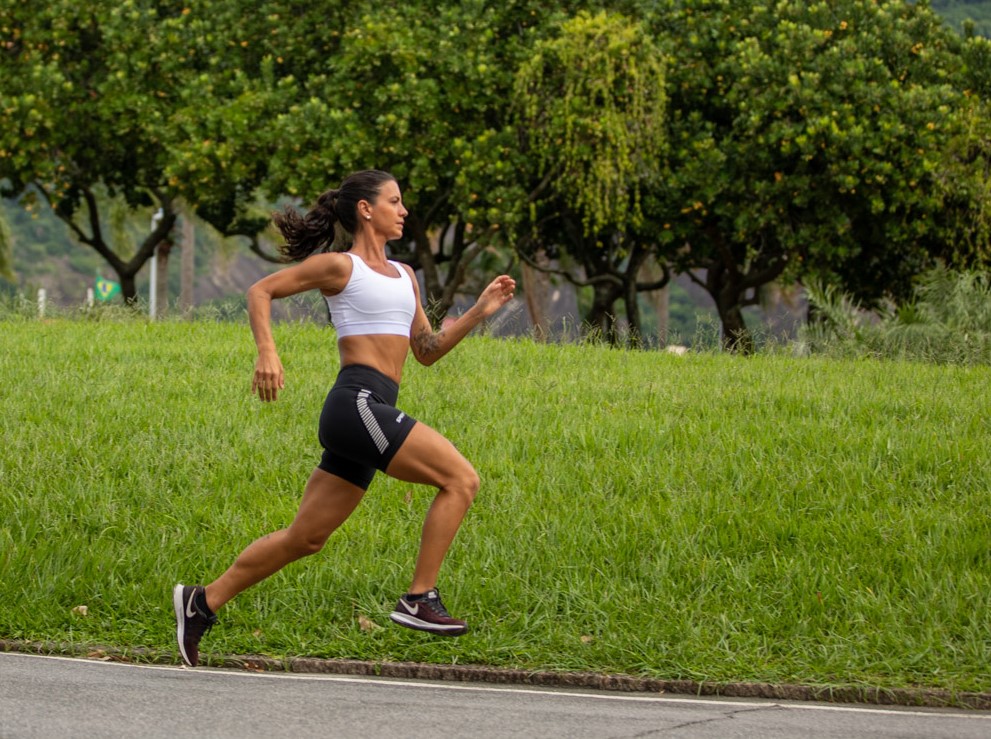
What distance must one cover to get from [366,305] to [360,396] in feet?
1.38

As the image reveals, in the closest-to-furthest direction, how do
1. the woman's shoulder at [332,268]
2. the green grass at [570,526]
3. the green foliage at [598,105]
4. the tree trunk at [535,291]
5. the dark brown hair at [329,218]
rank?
the woman's shoulder at [332,268], the dark brown hair at [329,218], the green grass at [570,526], the green foliage at [598,105], the tree trunk at [535,291]

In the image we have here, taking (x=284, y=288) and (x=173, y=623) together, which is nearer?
(x=284, y=288)

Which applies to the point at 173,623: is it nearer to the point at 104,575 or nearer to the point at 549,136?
the point at 104,575

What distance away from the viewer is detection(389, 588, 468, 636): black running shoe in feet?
18.3

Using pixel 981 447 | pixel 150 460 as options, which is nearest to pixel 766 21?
pixel 981 447

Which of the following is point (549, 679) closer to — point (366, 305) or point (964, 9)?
point (366, 305)

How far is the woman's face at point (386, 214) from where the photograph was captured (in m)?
5.86

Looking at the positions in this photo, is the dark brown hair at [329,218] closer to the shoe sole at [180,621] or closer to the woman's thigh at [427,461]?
the woman's thigh at [427,461]

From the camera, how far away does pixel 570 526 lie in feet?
25.0

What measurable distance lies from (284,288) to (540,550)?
8.09 feet

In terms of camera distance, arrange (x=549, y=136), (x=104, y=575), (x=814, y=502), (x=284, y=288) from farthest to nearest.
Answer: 1. (x=549, y=136)
2. (x=814, y=502)
3. (x=104, y=575)
4. (x=284, y=288)

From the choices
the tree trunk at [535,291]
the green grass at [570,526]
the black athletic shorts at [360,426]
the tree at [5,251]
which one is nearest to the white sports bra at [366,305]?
the black athletic shorts at [360,426]

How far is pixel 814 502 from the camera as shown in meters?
7.96

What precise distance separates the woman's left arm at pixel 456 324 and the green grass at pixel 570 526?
146cm
